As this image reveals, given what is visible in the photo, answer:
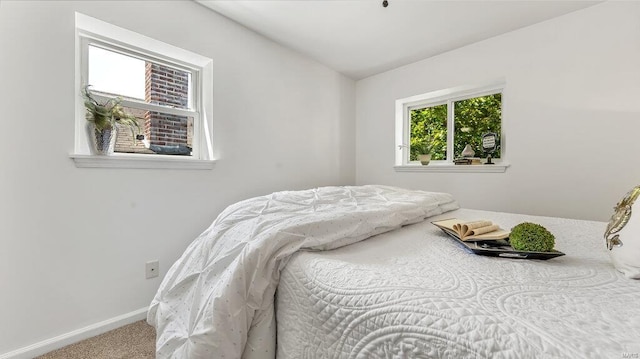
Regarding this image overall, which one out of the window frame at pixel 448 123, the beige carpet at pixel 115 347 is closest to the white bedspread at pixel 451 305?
the beige carpet at pixel 115 347

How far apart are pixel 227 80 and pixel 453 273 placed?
2.12 metres

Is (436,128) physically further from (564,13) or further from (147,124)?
(147,124)

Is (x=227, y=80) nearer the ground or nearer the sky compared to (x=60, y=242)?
nearer the sky

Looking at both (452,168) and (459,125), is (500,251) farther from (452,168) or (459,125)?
(459,125)

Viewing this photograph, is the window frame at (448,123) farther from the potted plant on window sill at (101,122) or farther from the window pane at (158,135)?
the potted plant on window sill at (101,122)

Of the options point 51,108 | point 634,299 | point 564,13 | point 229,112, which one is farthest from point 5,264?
point 564,13

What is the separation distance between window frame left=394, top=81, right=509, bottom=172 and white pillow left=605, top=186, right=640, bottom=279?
1.78 metres

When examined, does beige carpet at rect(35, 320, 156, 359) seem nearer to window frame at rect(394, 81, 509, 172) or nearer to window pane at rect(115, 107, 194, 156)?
window pane at rect(115, 107, 194, 156)

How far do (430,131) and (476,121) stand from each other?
18.9 inches

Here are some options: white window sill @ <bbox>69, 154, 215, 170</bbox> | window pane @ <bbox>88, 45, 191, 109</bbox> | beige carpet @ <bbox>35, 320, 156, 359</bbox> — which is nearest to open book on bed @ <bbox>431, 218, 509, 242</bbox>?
beige carpet @ <bbox>35, 320, 156, 359</bbox>

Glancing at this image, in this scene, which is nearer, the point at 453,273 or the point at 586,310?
the point at 586,310

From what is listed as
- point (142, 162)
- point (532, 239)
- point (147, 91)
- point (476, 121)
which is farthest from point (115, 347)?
point (476, 121)

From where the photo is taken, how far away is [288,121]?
2.67 meters

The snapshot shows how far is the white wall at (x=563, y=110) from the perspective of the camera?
1844 millimetres
